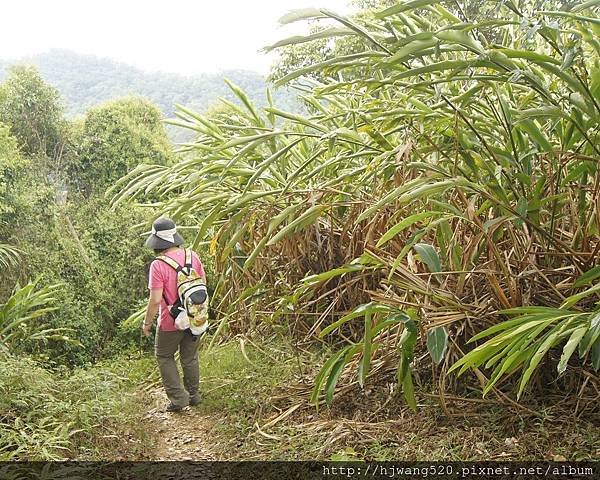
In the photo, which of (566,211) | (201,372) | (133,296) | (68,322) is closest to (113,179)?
(133,296)

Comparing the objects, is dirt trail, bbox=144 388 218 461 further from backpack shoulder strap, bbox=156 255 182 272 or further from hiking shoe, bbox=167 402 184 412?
backpack shoulder strap, bbox=156 255 182 272

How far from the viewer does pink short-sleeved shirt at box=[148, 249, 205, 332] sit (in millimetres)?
3064

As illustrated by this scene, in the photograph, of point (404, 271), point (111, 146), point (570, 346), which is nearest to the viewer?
point (570, 346)

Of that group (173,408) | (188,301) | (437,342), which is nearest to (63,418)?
(173,408)

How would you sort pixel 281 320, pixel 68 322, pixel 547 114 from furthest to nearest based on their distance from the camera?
pixel 68 322, pixel 281 320, pixel 547 114

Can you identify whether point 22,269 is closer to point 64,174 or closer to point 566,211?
point 64,174

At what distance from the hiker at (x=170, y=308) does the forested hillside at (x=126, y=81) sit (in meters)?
14.2

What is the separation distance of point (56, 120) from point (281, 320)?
3.54m

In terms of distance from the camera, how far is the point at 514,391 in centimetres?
202

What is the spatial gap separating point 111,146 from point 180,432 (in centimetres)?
384

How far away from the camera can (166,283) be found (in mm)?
3096

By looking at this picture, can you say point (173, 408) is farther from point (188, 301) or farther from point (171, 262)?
point (171, 262)

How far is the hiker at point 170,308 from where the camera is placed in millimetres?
3084

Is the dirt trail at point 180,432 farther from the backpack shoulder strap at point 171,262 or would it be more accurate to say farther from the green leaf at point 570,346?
the green leaf at point 570,346
